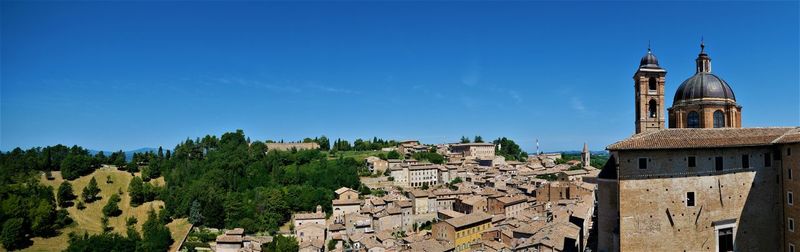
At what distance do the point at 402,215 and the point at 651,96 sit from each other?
27.8 m

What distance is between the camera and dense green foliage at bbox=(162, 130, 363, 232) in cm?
5262

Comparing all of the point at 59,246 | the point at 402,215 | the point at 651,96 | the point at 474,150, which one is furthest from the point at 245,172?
the point at 651,96

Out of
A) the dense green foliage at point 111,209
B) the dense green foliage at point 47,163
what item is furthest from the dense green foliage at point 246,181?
the dense green foliage at point 47,163

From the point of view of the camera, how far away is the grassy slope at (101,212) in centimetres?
4869

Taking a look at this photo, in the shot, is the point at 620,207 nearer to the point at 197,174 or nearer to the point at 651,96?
the point at 651,96

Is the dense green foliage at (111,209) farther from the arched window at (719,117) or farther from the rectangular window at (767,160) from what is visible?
the rectangular window at (767,160)

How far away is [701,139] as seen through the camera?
15578 mm

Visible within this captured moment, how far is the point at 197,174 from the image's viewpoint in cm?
7106

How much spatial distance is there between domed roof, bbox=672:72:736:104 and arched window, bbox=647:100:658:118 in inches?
40.0

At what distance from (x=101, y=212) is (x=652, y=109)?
60.6 meters

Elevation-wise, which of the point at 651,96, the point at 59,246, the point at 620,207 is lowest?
the point at 59,246

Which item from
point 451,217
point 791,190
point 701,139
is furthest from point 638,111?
point 451,217

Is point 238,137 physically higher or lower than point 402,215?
higher

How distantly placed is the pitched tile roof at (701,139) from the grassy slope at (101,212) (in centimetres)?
4480
